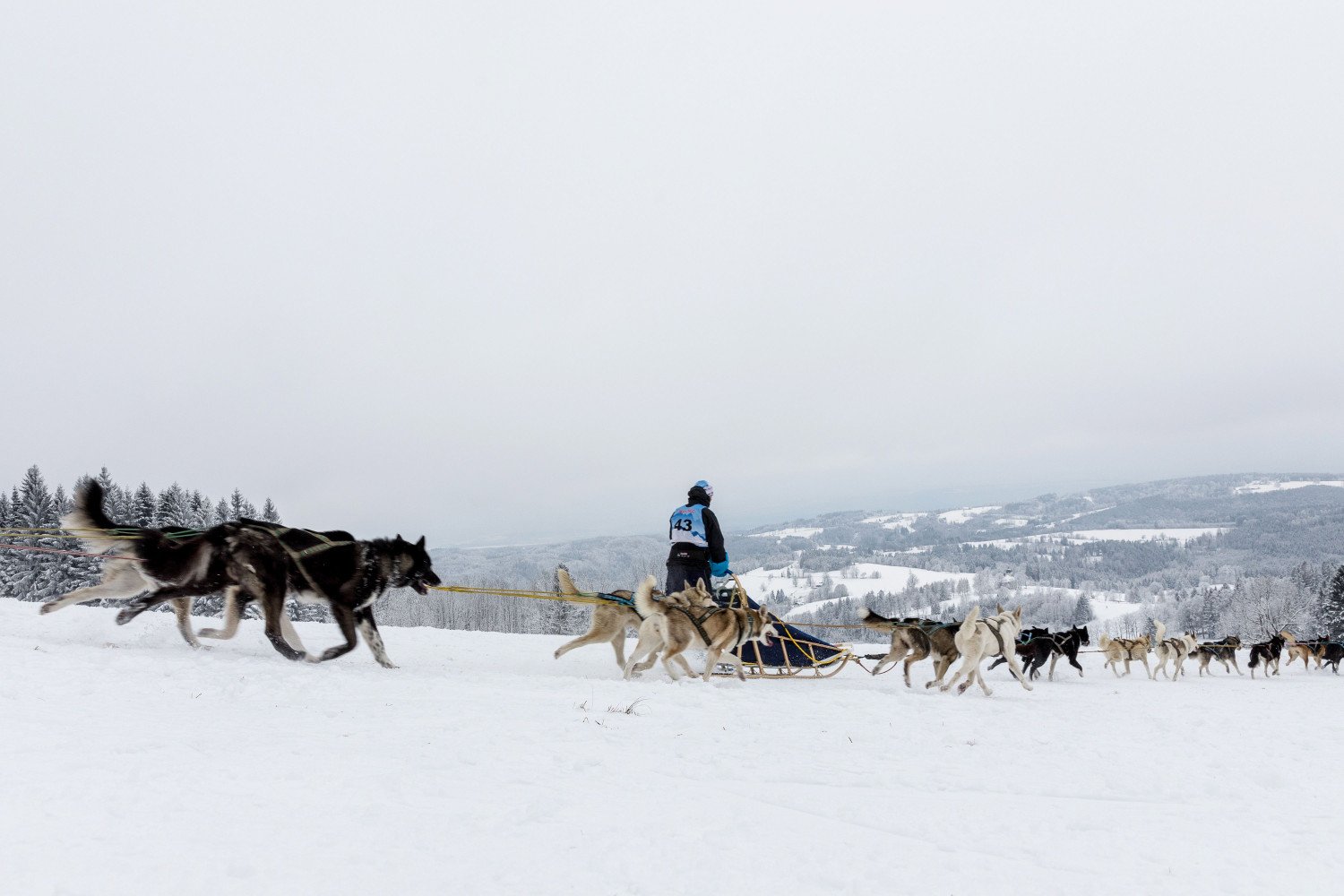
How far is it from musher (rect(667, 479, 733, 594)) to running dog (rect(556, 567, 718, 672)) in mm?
1125

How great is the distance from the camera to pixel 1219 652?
56.1ft

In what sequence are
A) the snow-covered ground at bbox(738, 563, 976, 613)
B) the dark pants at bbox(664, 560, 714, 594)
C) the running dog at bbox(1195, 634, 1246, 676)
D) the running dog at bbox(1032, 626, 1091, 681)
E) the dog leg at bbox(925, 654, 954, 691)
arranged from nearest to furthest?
1. the dog leg at bbox(925, 654, 954, 691)
2. the dark pants at bbox(664, 560, 714, 594)
3. the running dog at bbox(1032, 626, 1091, 681)
4. the running dog at bbox(1195, 634, 1246, 676)
5. the snow-covered ground at bbox(738, 563, 976, 613)

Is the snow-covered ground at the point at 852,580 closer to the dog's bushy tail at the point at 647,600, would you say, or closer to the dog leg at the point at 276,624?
the dog's bushy tail at the point at 647,600

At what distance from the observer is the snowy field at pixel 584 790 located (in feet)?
8.63

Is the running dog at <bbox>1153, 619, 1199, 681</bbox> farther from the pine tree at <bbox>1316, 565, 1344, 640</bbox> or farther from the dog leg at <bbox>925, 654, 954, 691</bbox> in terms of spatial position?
the pine tree at <bbox>1316, 565, 1344, 640</bbox>

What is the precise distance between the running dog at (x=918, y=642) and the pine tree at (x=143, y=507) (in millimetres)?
29819

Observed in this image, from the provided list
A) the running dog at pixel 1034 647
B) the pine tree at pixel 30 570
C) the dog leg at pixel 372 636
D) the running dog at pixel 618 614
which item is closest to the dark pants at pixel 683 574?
the running dog at pixel 618 614

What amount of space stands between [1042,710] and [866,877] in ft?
17.0

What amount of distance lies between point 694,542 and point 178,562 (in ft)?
19.2

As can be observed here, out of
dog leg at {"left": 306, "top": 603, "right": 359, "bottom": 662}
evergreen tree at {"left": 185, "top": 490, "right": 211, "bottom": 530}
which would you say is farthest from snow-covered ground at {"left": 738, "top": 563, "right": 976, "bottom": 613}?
dog leg at {"left": 306, "top": 603, "right": 359, "bottom": 662}

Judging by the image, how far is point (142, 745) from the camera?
134 inches

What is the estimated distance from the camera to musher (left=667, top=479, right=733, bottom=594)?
9305 mm

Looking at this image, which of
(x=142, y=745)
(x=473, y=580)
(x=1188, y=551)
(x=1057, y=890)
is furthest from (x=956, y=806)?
(x=1188, y=551)

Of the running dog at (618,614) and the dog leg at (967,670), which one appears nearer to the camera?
the running dog at (618,614)
